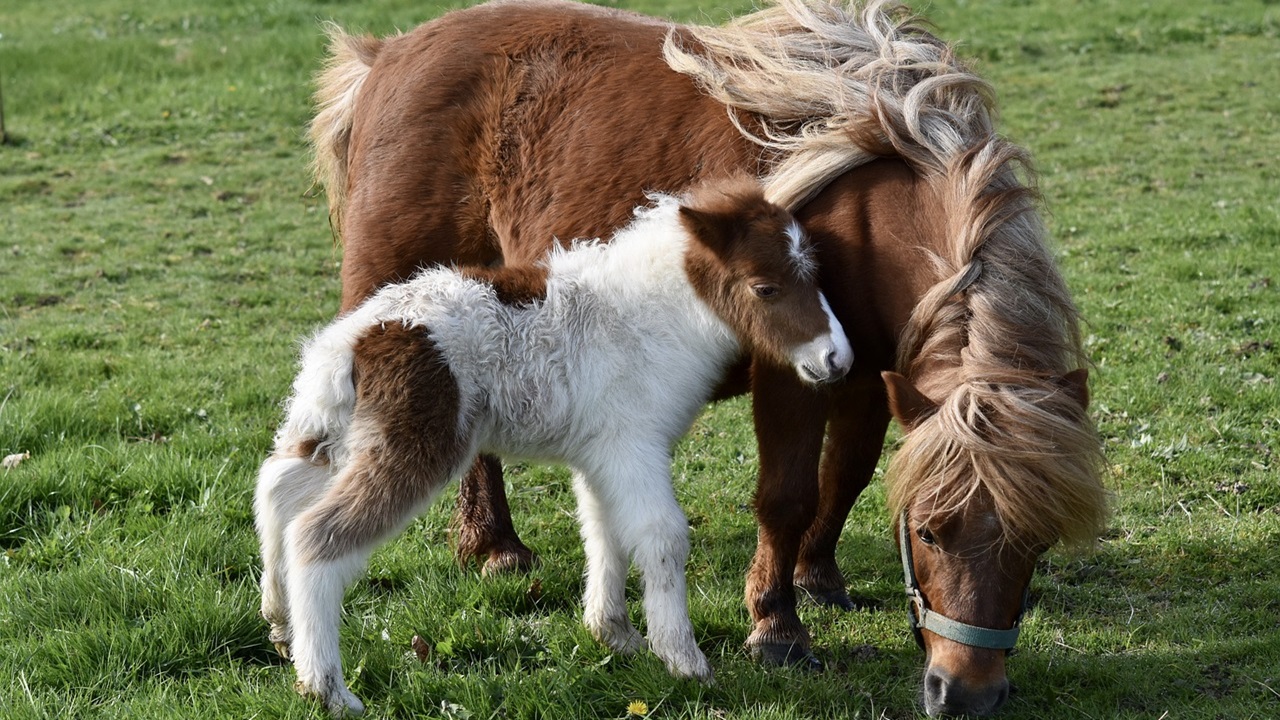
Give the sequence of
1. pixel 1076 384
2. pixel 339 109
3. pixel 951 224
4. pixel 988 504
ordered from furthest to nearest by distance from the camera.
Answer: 1. pixel 339 109
2. pixel 951 224
3. pixel 1076 384
4. pixel 988 504

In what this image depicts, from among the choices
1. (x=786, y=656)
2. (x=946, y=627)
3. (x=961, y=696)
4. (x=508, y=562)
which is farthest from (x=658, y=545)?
(x=508, y=562)

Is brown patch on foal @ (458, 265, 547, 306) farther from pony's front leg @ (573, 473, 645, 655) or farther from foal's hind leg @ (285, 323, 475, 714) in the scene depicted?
pony's front leg @ (573, 473, 645, 655)

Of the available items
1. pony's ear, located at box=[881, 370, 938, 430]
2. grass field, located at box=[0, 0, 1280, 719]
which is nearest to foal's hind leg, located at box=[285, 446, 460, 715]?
grass field, located at box=[0, 0, 1280, 719]

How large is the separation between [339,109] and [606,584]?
118 inches

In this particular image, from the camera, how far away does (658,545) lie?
3855 millimetres

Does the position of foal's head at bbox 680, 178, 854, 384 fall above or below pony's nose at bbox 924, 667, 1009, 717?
above

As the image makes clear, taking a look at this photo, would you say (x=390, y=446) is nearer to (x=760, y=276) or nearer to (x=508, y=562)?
(x=760, y=276)

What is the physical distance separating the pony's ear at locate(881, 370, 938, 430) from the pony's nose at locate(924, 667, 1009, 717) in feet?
2.48

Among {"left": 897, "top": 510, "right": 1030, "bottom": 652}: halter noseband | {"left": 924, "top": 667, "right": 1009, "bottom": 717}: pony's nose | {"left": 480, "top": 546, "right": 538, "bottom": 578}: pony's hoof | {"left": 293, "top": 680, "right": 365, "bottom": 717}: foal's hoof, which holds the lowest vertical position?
{"left": 480, "top": 546, "right": 538, "bottom": 578}: pony's hoof

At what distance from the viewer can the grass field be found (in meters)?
4.06

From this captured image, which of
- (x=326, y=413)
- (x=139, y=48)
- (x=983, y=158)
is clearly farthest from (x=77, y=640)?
(x=139, y=48)

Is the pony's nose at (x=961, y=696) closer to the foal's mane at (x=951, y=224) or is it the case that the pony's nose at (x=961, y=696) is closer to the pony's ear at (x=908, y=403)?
the foal's mane at (x=951, y=224)

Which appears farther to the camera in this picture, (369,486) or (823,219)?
(823,219)

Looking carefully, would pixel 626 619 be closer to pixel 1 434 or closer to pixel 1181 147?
pixel 1 434
